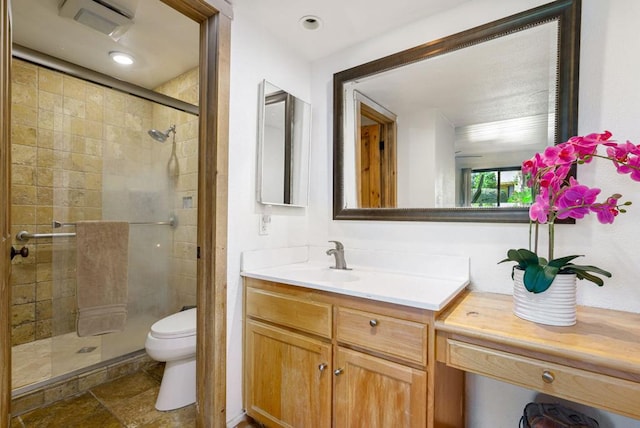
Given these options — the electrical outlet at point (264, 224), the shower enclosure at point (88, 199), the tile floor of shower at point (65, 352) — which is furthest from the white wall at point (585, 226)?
the tile floor of shower at point (65, 352)

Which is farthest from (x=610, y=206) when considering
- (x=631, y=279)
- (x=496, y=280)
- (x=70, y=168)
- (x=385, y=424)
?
(x=70, y=168)

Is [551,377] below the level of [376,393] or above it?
above

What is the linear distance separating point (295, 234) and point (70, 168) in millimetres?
1845

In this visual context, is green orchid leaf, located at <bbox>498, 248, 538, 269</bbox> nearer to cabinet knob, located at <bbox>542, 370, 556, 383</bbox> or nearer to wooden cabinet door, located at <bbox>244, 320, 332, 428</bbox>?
cabinet knob, located at <bbox>542, 370, 556, 383</bbox>

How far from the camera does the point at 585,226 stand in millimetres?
1223

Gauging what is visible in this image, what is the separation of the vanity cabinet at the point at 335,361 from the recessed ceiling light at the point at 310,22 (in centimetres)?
143

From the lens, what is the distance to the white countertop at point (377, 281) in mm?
1124

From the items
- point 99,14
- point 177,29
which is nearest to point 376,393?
point 177,29

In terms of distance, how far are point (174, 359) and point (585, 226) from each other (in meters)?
2.18

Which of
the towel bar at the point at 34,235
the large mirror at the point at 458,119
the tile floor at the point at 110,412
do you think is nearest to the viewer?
the large mirror at the point at 458,119

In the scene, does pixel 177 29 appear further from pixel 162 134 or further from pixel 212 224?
pixel 212 224

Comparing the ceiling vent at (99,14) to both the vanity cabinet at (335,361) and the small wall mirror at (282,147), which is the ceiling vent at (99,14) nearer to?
the small wall mirror at (282,147)

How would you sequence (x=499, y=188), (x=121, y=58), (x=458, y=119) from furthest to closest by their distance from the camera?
1. (x=121, y=58)
2. (x=458, y=119)
3. (x=499, y=188)

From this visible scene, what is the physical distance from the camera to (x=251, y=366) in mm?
1556
